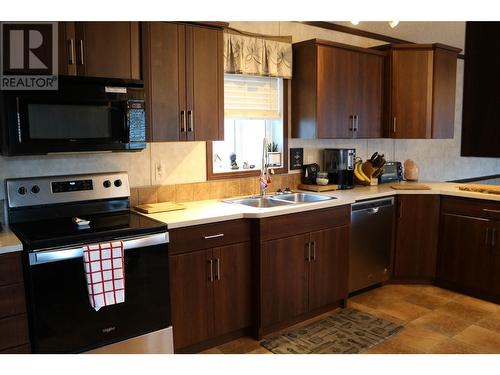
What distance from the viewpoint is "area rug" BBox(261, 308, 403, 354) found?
2746 millimetres

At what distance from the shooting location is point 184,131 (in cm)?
279

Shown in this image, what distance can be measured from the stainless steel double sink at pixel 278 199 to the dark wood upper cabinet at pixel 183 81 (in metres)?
0.59

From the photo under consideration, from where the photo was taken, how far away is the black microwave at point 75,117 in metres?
2.18

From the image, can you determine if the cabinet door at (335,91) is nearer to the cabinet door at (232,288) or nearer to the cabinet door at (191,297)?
the cabinet door at (232,288)

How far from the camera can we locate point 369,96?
3.94 m

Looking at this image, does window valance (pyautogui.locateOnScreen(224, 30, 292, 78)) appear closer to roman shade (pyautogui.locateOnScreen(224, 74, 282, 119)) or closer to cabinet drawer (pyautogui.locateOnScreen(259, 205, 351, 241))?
roman shade (pyautogui.locateOnScreen(224, 74, 282, 119))

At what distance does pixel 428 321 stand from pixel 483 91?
3140 mm

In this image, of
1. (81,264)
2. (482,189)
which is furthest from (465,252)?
(81,264)

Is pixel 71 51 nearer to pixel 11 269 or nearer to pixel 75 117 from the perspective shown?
pixel 75 117

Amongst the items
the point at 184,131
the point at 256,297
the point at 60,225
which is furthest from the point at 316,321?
the point at 60,225

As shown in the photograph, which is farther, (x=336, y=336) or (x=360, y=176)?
(x=360, y=176)

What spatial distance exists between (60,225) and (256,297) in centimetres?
130

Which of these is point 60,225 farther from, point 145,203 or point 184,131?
point 184,131

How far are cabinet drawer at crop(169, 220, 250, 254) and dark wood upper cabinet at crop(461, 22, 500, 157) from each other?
2151 mm
